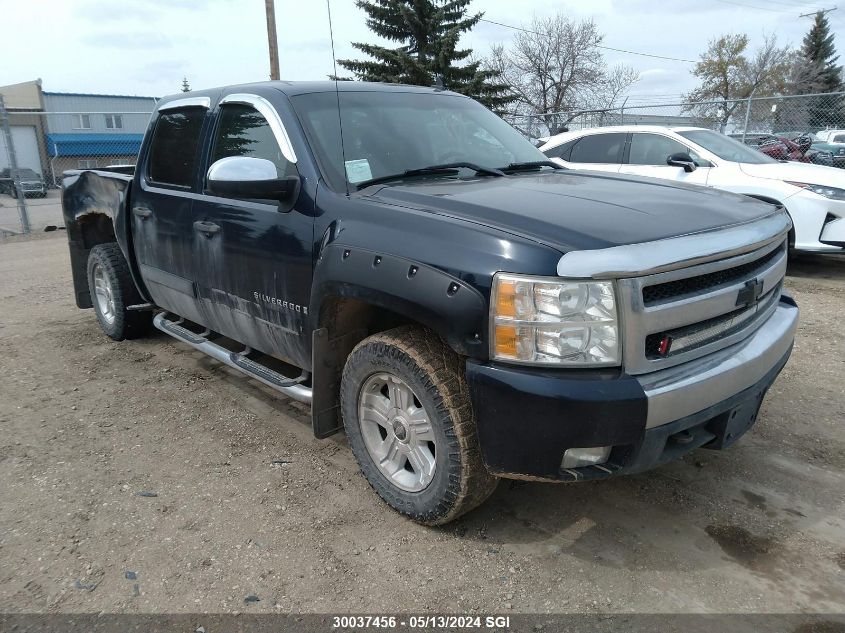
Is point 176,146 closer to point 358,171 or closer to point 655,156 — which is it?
point 358,171

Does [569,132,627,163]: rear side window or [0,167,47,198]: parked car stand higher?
[569,132,627,163]: rear side window

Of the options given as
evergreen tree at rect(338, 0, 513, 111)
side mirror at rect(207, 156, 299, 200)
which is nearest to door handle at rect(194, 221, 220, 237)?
side mirror at rect(207, 156, 299, 200)

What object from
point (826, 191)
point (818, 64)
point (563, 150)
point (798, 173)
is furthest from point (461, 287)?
point (818, 64)

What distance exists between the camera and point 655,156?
817 centimetres

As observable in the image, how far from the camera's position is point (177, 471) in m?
3.34

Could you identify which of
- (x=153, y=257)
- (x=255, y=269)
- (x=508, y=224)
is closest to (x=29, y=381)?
(x=153, y=257)

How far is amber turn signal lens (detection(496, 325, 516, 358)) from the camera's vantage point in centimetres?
218

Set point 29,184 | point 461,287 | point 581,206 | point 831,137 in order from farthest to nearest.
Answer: point 29,184 < point 831,137 < point 581,206 < point 461,287

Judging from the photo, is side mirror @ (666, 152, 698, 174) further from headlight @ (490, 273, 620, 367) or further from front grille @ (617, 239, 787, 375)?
headlight @ (490, 273, 620, 367)

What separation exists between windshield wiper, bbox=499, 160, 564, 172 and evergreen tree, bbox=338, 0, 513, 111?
21.1 m

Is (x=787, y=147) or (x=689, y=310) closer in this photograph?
(x=689, y=310)

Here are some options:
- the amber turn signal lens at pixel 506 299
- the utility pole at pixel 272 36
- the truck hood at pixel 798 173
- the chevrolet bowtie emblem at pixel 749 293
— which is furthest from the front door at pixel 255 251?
the utility pole at pixel 272 36

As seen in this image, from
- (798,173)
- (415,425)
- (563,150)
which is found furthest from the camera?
(563,150)

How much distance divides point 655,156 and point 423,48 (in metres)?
18.7
